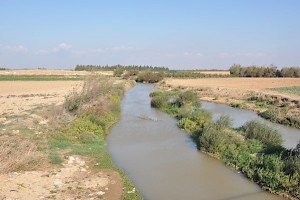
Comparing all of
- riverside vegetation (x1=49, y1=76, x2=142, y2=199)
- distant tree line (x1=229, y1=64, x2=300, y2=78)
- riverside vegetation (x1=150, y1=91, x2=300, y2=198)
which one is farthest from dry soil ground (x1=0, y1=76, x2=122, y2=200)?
distant tree line (x1=229, y1=64, x2=300, y2=78)

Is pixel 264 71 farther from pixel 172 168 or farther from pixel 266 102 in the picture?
pixel 172 168

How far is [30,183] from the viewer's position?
34.2 feet

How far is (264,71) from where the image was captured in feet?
326

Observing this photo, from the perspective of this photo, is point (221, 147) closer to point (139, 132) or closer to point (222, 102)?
point (139, 132)

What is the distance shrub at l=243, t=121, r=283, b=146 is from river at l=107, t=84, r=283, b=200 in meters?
3.08

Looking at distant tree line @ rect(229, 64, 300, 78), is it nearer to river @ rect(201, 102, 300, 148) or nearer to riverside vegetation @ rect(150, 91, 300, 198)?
river @ rect(201, 102, 300, 148)

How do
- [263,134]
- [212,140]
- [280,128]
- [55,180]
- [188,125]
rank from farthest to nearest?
[280,128] < [188,125] < [263,134] < [212,140] < [55,180]

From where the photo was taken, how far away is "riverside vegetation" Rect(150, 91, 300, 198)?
37.5 feet

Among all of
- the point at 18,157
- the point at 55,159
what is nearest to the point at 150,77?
the point at 55,159

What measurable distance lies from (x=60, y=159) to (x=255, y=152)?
8.45m

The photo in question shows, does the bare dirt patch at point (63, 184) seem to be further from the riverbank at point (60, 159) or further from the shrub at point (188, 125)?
the shrub at point (188, 125)

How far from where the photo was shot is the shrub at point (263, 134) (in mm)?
16688

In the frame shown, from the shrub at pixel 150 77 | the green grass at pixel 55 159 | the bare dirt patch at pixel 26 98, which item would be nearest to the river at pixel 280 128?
the green grass at pixel 55 159

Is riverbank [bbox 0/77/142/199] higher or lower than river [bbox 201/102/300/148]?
higher
